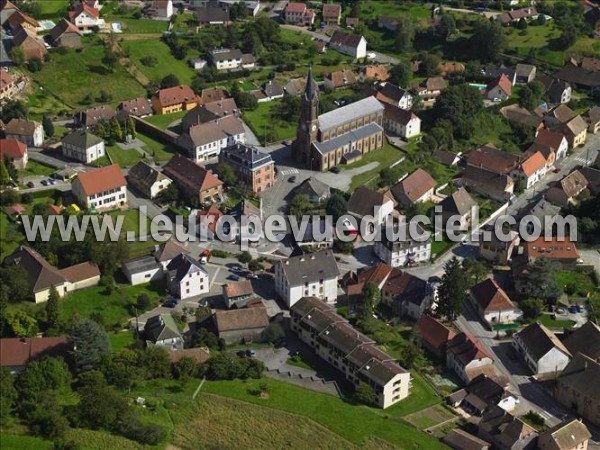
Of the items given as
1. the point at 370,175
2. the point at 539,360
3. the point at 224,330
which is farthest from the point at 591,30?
the point at 224,330

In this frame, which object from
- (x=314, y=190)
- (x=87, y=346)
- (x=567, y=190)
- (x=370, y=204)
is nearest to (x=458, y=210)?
(x=370, y=204)

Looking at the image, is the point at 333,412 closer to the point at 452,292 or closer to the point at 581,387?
the point at 452,292

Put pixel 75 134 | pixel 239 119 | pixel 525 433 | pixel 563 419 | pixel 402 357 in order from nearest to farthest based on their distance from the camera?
pixel 525 433
pixel 563 419
pixel 402 357
pixel 75 134
pixel 239 119

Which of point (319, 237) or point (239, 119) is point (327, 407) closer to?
point (319, 237)

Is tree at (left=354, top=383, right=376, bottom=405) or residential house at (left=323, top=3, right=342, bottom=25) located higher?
residential house at (left=323, top=3, right=342, bottom=25)

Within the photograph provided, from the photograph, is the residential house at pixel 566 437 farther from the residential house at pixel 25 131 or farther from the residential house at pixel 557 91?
the residential house at pixel 557 91

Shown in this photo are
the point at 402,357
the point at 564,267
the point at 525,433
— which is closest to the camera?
the point at 525,433

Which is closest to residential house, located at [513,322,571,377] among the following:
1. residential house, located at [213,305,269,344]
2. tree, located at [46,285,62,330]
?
residential house, located at [213,305,269,344]

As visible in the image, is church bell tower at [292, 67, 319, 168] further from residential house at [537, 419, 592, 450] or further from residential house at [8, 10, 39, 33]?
residential house at [537, 419, 592, 450]
